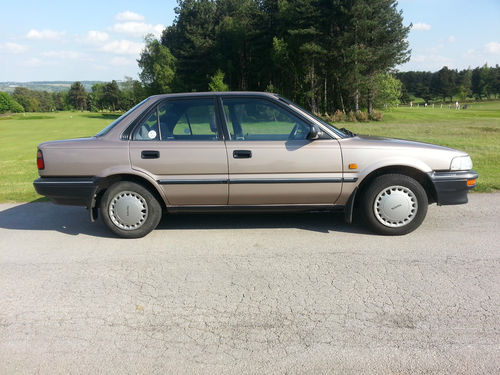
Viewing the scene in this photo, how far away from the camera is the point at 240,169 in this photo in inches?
192

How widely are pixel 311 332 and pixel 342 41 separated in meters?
38.4

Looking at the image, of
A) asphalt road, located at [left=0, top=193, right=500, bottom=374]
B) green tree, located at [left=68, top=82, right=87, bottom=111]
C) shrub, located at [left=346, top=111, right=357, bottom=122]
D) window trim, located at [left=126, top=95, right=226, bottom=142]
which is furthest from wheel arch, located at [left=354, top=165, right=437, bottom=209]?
green tree, located at [left=68, top=82, right=87, bottom=111]

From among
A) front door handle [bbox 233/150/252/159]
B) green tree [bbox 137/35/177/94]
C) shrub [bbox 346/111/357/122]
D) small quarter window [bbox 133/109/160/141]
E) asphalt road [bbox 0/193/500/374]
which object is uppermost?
green tree [bbox 137/35/177/94]

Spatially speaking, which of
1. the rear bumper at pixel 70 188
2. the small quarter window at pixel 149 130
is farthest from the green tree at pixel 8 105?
the small quarter window at pixel 149 130

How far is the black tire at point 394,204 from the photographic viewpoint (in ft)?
16.0

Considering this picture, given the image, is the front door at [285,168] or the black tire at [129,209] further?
the black tire at [129,209]

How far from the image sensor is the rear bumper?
16.3 feet

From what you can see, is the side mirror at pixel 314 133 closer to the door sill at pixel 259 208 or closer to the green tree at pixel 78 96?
the door sill at pixel 259 208

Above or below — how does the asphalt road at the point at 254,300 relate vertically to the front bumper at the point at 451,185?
below

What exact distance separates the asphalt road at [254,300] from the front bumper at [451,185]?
1.40ft

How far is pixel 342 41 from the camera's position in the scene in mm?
37656

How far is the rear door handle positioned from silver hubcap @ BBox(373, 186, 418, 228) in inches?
104

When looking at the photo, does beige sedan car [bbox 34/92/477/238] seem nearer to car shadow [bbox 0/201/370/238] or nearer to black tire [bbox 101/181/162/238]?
black tire [bbox 101/181/162/238]

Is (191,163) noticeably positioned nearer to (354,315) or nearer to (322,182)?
(322,182)
